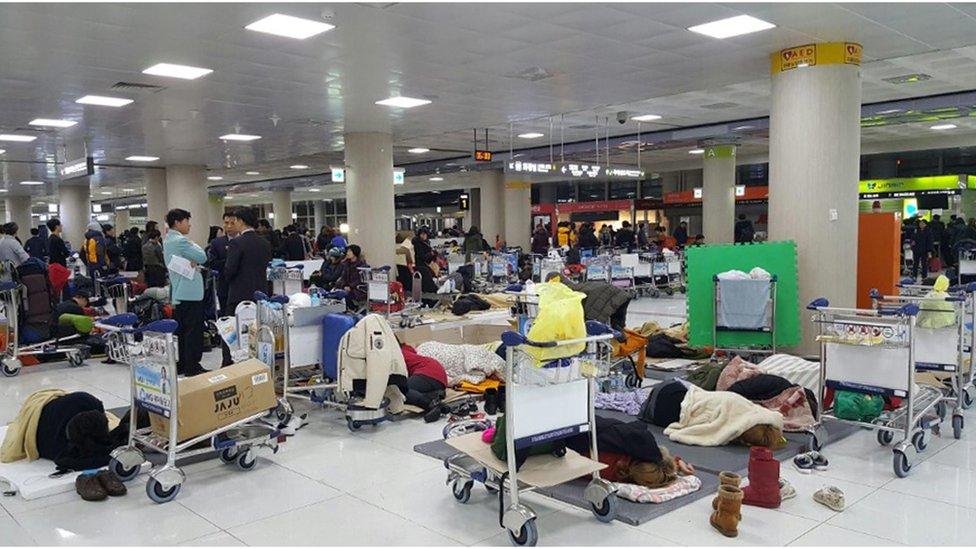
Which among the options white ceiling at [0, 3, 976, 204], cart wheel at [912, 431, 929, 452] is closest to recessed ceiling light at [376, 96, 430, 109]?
white ceiling at [0, 3, 976, 204]

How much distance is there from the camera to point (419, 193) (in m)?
44.7

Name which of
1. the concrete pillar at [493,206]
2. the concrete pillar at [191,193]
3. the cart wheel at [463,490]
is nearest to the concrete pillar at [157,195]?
the concrete pillar at [191,193]

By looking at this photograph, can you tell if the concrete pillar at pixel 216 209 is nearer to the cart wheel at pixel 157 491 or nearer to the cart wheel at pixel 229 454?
the cart wheel at pixel 229 454

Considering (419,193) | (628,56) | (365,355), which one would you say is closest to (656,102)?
(628,56)

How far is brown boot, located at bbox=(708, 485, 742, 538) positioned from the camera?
378 centimetres

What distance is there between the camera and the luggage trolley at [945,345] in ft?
18.1

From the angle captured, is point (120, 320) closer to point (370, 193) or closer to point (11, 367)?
point (11, 367)

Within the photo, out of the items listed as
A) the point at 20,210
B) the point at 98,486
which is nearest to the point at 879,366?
the point at 98,486

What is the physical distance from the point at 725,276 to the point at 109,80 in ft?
25.2

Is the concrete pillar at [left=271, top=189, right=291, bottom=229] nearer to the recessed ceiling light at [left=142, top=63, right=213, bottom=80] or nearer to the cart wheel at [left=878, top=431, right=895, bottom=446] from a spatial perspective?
the recessed ceiling light at [left=142, top=63, right=213, bottom=80]

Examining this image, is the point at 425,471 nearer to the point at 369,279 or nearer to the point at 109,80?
the point at 369,279

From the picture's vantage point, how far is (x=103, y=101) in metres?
10.4

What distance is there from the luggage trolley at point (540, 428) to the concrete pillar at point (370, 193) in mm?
10528

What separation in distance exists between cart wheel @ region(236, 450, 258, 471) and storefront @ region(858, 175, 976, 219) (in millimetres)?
22889
